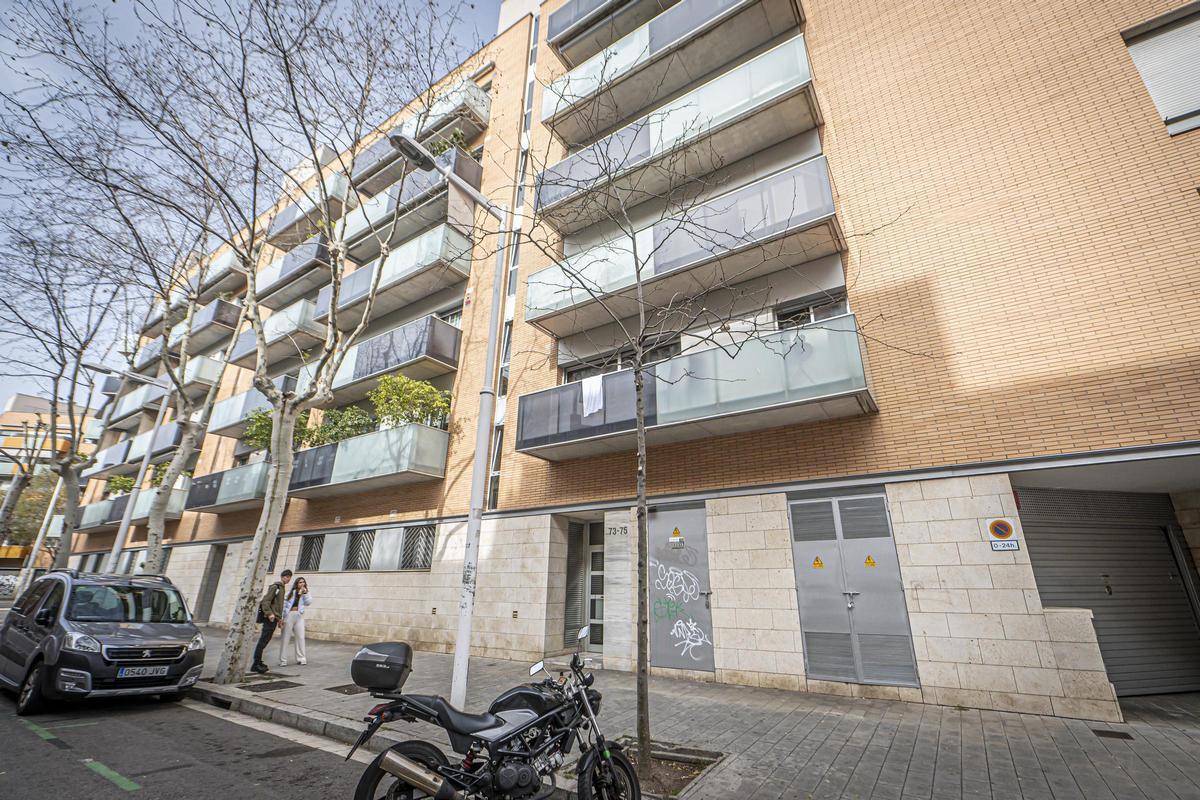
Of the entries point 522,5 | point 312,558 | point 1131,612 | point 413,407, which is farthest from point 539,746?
point 522,5

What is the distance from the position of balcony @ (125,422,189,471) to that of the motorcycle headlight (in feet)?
57.9

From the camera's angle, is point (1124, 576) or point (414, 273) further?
point (414, 273)

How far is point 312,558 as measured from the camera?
1611cm

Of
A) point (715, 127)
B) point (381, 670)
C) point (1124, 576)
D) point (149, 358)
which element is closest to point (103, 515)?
point (149, 358)

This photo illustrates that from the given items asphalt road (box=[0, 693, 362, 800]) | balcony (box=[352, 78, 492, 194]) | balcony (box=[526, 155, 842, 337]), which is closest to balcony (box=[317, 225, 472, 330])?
balcony (box=[352, 78, 492, 194])

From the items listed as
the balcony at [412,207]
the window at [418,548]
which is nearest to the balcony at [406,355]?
the balcony at [412,207]

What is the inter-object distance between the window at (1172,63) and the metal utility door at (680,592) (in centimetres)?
982

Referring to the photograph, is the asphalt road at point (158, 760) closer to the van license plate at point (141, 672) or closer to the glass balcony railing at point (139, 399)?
the van license plate at point (141, 672)

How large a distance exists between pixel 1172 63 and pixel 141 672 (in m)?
18.0

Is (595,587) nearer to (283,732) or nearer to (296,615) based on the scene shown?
(296,615)

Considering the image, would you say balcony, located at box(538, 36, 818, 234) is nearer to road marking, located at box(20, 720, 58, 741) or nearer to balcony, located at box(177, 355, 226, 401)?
road marking, located at box(20, 720, 58, 741)

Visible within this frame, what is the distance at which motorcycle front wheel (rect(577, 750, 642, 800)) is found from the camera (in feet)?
11.4

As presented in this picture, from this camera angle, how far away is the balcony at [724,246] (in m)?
9.09

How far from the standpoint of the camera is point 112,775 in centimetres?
442
